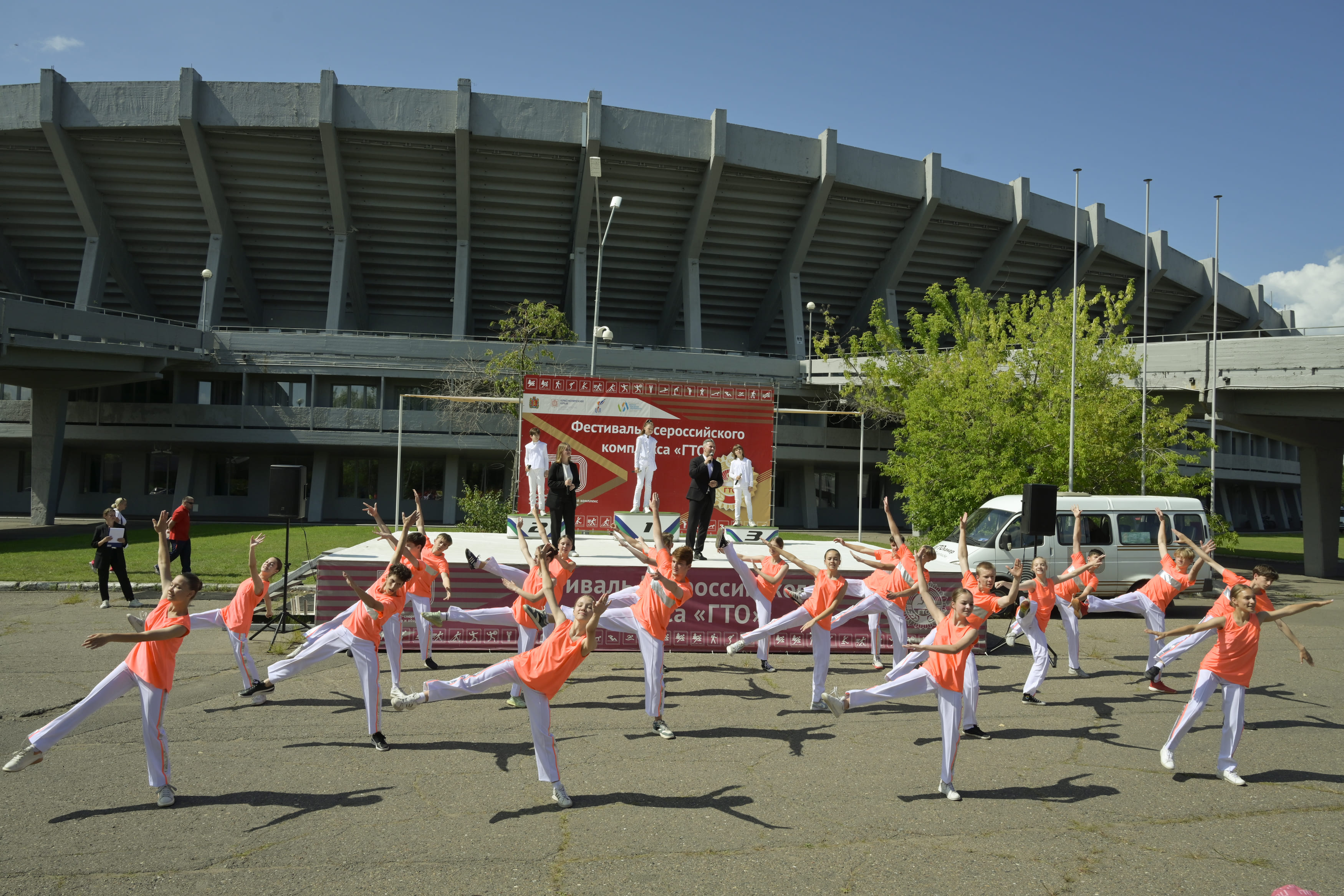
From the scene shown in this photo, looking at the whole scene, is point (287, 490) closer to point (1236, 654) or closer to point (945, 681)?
point (945, 681)

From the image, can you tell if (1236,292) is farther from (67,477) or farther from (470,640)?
(67,477)

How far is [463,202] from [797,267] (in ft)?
51.6

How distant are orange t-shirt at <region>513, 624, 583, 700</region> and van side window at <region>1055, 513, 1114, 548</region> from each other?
45.3 ft

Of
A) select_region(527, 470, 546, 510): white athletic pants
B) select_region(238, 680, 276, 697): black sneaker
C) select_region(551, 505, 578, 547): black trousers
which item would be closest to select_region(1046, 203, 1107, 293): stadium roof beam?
select_region(527, 470, 546, 510): white athletic pants

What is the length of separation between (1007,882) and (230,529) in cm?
2962

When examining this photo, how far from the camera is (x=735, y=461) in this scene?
17375mm

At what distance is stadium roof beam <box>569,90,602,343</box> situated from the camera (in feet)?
110

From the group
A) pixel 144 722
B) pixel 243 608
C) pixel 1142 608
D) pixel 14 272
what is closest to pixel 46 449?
pixel 14 272

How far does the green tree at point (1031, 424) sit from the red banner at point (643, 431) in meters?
4.02

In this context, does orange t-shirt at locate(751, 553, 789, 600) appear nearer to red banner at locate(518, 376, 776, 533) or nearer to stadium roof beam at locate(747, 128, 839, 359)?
red banner at locate(518, 376, 776, 533)

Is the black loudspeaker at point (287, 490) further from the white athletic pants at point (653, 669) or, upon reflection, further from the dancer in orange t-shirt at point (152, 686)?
the white athletic pants at point (653, 669)

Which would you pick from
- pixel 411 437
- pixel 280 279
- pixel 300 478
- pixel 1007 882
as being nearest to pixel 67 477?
pixel 280 279

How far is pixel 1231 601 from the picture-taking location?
7527mm

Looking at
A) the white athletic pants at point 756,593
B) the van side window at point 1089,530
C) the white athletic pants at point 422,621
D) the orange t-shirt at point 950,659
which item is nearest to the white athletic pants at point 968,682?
the orange t-shirt at point 950,659
